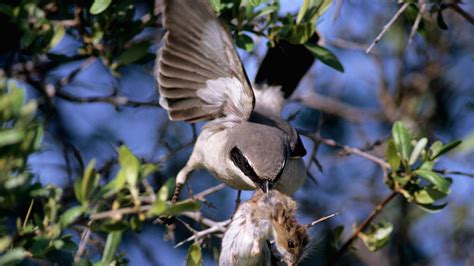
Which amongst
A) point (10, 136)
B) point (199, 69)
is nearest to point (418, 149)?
point (199, 69)

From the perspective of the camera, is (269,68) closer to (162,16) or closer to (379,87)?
(162,16)

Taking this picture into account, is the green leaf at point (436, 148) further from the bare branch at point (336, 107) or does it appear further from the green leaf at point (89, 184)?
the bare branch at point (336, 107)

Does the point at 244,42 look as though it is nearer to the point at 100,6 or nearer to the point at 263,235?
the point at 100,6

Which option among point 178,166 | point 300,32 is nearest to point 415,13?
point 300,32

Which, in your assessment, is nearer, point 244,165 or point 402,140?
point 402,140

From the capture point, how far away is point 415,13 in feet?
10.2

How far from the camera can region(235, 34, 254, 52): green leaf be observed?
3.02 meters

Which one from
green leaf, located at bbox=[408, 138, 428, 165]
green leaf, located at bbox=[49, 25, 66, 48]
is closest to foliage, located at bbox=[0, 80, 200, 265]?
→ green leaf, located at bbox=[49, 25, 66, 48]

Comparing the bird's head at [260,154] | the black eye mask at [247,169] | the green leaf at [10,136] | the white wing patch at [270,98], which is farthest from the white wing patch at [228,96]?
the green leaf at [10,136]

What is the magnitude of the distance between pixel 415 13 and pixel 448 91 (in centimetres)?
173

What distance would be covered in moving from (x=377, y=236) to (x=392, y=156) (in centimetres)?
34

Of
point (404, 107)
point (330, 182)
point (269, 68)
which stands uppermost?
point (269, 68)

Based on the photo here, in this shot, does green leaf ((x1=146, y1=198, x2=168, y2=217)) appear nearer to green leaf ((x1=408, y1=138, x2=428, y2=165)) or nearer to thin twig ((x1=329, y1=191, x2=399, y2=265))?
thin twig ((x1=329, y1=191, x2=399, y2=265))

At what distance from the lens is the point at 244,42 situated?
3.04 m
